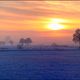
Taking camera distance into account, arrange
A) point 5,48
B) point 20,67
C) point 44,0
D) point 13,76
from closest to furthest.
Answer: point 44,0
point 5,48
point 13,76
point 20,67

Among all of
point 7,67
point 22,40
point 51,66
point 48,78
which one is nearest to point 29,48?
point 22,40

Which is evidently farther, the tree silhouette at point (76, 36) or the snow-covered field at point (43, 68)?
the snow-covered field at point (43, 68)

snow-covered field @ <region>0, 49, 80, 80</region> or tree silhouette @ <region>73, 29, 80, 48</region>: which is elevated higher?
tree silhouette @ <region>73, 29, 80, 48</region>

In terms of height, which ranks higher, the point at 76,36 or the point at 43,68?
the point at 76,36

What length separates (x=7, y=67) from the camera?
626cm

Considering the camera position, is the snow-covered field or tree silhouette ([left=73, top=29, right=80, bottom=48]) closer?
tree silhouette ([left=73, top=29, right=80, bottom=48])

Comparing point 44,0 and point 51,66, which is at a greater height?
point 44,0

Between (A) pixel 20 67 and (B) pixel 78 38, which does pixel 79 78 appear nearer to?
(B) pixel 78 38

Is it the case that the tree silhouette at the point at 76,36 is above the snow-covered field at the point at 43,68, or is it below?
above

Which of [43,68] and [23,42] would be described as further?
[43,68]

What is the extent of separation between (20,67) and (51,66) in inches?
26.3

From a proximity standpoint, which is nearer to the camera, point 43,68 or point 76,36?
point 76,36

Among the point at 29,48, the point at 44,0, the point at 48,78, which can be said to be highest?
the point at 44,0

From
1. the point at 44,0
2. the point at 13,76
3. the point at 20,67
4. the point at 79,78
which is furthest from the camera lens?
the point at 20,67
